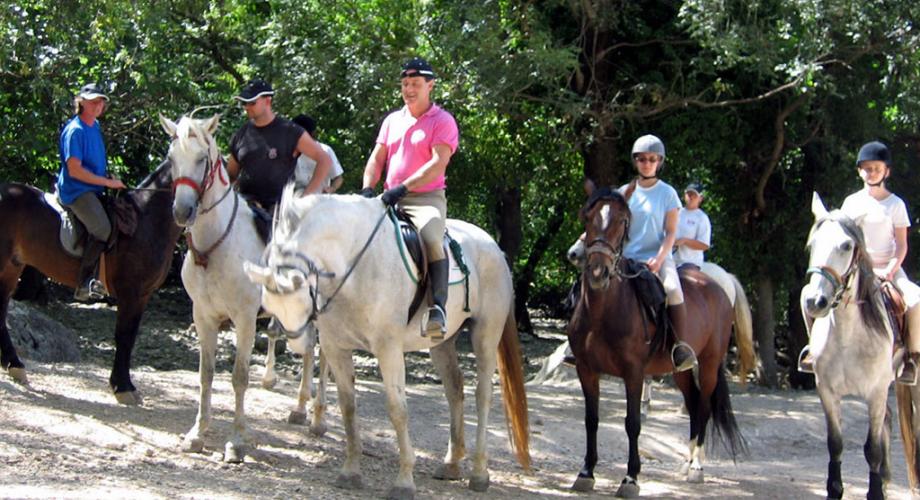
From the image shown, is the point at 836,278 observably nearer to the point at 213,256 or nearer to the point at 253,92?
the point at 213,256

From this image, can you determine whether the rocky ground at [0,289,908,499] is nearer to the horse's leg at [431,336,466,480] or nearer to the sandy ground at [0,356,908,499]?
the sandy ground at [0,356,908,499]

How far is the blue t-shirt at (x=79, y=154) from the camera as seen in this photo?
10.2m

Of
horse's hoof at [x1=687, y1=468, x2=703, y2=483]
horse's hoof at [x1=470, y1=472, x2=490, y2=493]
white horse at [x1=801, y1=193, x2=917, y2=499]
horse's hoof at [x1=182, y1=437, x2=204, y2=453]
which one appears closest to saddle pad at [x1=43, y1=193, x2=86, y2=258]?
horse's hoof at [x1=182, y1=437, x2=204, y2=453]

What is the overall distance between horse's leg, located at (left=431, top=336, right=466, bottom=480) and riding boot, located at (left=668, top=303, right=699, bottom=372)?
179cm

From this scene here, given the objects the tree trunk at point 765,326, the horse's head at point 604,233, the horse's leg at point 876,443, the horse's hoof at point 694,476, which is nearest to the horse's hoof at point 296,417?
the horse's head at point 604,233

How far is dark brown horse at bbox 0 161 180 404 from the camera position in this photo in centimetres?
1030

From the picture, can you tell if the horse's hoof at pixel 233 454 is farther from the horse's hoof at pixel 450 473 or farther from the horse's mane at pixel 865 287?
the horse's mane at pixel 865 287

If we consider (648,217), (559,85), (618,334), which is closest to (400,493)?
(618,334)

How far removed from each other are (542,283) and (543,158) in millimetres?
12237

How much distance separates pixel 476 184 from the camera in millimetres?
20875

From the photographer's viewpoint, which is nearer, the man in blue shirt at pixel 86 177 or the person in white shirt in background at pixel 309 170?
the man in blue shirt at pixel 86 177

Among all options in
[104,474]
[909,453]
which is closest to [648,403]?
[909,453]

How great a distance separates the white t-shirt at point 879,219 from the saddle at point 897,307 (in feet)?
0.82

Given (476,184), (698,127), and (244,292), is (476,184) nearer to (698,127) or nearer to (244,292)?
(698,127)
